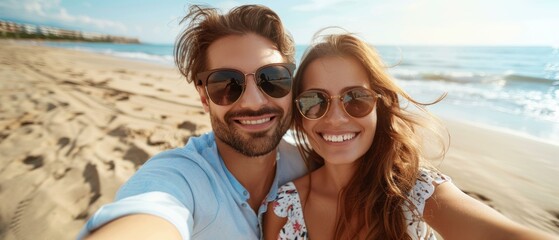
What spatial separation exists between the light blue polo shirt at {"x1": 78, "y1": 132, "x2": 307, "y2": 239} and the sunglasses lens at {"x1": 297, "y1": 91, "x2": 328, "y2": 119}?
0.57 m

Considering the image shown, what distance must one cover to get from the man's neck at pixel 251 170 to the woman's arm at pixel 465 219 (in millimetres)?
1060

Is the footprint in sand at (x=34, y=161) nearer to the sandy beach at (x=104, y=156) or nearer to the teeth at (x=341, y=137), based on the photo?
the sandy beach at (x=104, y=156)

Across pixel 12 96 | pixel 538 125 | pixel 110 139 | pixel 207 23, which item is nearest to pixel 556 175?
pixel 538 125

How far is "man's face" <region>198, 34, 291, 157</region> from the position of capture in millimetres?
1965

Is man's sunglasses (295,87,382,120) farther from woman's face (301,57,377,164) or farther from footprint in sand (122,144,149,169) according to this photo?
footprint in sand (122,144,149,169)

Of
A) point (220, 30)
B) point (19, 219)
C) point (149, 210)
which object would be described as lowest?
point (19, 219)

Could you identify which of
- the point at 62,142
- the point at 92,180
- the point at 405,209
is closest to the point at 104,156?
the point at 92,180

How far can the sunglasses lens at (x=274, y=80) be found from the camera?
199 centimetres

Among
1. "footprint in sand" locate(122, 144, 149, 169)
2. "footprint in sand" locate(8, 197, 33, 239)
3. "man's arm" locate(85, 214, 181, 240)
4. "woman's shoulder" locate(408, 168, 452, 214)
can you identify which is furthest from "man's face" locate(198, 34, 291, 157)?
"footprint in sand" locate(122, 144, 149, 169)

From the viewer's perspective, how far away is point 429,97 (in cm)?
862

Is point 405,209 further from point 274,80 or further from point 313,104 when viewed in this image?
point 274,80

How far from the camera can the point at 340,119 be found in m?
1.86

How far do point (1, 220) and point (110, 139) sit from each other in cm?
185

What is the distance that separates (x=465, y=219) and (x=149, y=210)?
152 centimetres
